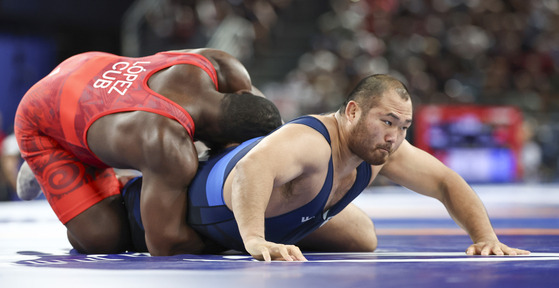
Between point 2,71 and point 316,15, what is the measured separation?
5.40m

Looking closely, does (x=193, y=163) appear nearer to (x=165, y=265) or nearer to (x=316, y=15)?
(x=165, y=265)

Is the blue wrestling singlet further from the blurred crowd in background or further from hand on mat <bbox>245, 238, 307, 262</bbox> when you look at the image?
the blurred crowd in background

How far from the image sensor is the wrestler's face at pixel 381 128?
2346 millimetres

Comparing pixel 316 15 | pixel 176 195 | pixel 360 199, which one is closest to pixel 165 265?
pixel 176 195

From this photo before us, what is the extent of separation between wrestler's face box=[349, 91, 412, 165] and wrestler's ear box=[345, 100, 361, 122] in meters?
0.02

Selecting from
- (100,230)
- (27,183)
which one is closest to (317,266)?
(100,230)

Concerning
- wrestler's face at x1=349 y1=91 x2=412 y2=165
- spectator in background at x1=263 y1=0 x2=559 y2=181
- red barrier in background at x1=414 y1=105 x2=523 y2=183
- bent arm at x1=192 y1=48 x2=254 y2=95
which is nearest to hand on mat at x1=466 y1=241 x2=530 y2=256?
wrestler's face at x1=349 y1=91 x2=412 y2=165

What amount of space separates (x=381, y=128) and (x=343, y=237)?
76 cm

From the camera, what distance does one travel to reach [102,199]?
9.80 feet

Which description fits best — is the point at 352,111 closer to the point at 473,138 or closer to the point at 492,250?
the point at 492,250

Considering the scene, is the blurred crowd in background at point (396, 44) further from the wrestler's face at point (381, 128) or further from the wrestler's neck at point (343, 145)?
the wrestler's face at point (381, 128)

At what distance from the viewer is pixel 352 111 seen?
8.01 ft

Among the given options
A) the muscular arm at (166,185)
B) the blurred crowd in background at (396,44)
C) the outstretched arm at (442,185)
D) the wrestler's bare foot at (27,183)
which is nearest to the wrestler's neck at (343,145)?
the outstretched arm at (442,185)

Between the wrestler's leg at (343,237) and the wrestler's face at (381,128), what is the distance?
58 cm
